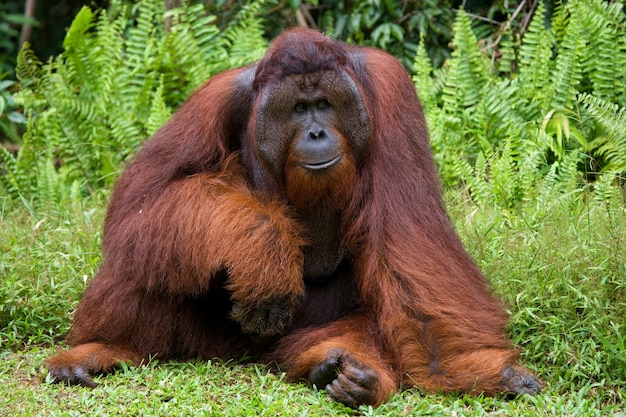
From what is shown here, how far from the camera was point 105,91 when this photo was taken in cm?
677

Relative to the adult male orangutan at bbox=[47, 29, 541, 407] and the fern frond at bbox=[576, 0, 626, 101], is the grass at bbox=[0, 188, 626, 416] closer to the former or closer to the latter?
the adult male orangutan at bbox=[47, 29, 541, 407]

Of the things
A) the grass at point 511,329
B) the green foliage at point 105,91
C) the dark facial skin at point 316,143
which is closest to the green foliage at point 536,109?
the grass at point 511,329

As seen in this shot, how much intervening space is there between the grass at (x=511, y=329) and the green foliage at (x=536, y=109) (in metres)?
0.26

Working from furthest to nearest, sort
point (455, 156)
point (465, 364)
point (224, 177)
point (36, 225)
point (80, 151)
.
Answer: point (80, 151), point (455, 156), point (36, 225), point (224, 177), point (465, 364)

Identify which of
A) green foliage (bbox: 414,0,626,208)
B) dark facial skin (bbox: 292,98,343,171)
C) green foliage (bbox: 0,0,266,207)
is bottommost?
green foliage (bbox: 0,0,266,207)

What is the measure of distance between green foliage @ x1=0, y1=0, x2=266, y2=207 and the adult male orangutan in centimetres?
238

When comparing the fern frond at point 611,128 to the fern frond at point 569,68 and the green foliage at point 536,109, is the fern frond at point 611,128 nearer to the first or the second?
the green foliage at point 536,109

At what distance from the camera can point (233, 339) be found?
13.8 feet

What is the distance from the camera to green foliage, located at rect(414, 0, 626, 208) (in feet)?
18.0

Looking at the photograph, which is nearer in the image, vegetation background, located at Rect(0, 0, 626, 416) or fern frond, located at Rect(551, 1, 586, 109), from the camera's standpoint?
vegetation background, located at Rect(0, 0, 626, 416)

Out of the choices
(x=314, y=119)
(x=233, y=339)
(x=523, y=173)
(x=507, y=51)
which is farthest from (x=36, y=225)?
(x=507, y=51)

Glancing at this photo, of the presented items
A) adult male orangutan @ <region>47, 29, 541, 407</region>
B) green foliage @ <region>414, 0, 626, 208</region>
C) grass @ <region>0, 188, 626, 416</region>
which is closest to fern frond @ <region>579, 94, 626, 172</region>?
green foliage @ <region>414, 0, 626, 208</region>

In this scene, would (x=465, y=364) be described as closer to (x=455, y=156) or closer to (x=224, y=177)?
(x=224, y=177)

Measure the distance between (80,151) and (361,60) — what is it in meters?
3.13
